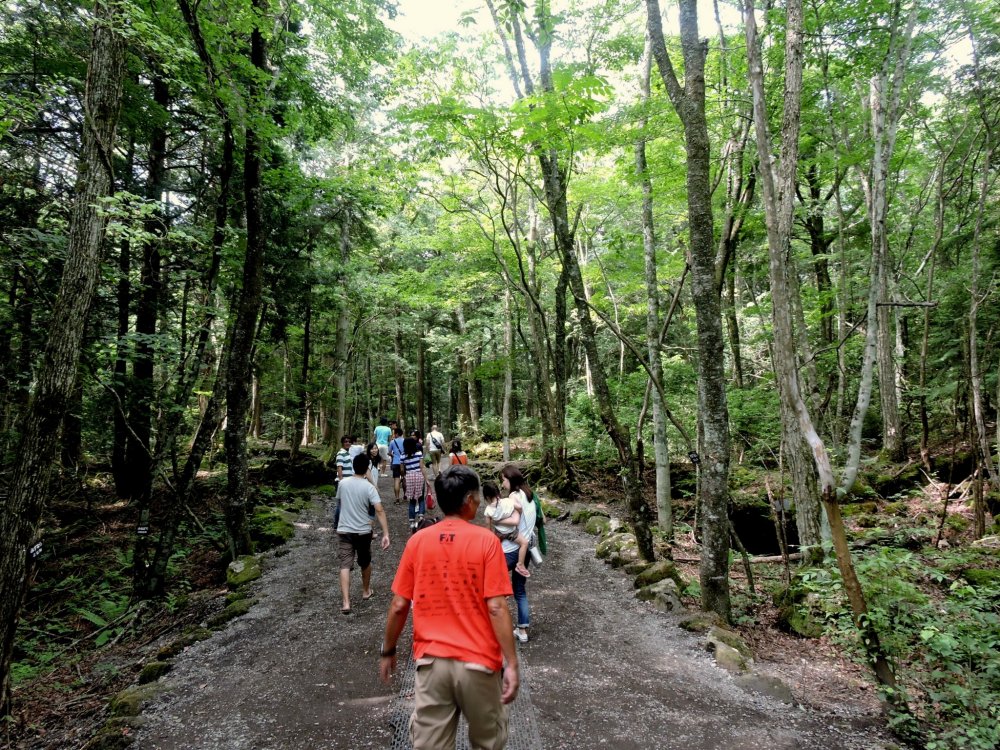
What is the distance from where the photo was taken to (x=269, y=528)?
993 cm

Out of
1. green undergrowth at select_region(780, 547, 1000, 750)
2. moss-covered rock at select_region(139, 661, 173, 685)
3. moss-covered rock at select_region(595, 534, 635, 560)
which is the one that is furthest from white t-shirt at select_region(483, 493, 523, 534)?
moss-covered rock at select_region(595, 534, 635, 560)

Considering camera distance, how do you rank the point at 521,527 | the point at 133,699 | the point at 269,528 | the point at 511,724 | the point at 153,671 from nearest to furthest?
the point at 511,724 < the point at 133,699 < the point at 153,671 < the point at 521,527 < the point at 269,528

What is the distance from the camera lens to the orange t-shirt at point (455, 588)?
2.51 metres

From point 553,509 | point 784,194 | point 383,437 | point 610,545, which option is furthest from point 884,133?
point 383,437

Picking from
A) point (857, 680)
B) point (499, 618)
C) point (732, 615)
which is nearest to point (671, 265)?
point (732, 615)

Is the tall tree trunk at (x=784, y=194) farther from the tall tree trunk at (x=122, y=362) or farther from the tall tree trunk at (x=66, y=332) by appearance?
the tall tree trunk at (x=122, y=362)

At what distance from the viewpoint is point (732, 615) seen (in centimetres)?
627

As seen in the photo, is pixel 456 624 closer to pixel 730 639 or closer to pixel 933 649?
pixel 933 649

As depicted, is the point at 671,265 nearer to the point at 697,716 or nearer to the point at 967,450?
the point at 967,450

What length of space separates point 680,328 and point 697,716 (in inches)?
793

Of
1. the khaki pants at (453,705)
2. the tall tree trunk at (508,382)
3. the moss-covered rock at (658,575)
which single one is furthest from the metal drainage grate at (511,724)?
the tall tree trunk at (508,382)

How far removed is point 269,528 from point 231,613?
365 centimetres

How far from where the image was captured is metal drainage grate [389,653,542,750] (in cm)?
374

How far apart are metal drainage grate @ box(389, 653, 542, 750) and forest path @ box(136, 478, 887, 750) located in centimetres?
1
